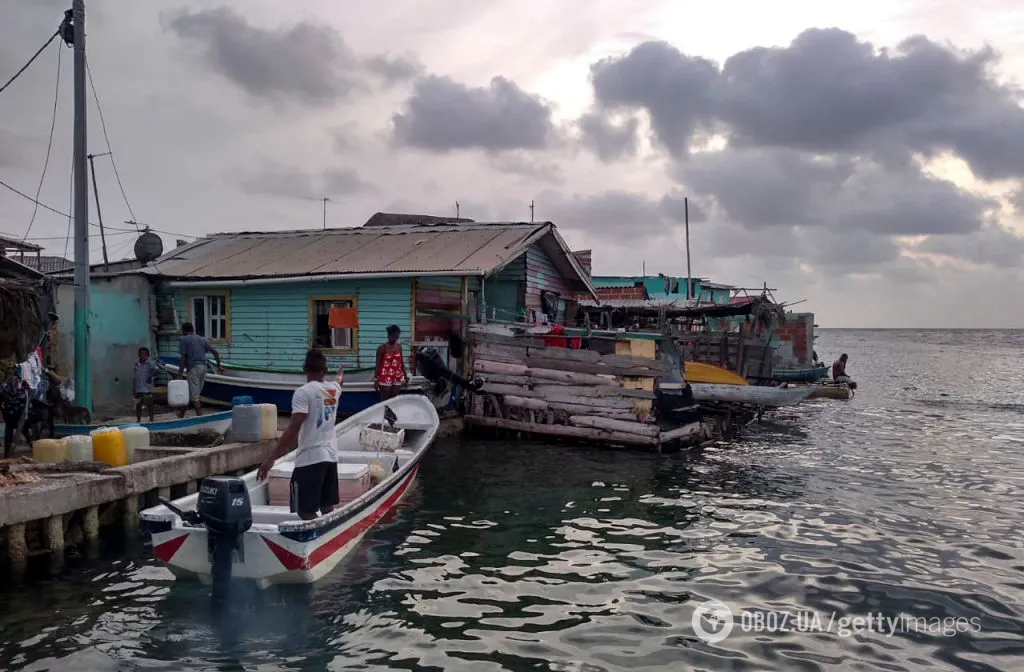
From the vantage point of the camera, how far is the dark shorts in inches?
278

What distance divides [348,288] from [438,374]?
3.54 m

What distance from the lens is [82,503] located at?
8570mm

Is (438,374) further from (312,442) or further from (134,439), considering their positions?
(312,442)

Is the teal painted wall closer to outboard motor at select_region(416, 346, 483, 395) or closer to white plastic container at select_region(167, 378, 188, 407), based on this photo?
outboard motor at select_region(416, 346, 483, 395)

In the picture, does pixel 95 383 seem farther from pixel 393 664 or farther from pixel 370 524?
pixel 393 664

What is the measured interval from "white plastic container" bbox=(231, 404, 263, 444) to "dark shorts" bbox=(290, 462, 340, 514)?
5004 millimetres

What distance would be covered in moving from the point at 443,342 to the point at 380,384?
8.98 ft

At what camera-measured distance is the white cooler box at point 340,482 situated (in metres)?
8.55

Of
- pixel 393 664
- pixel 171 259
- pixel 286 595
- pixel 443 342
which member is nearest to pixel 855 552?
pixel 393 664

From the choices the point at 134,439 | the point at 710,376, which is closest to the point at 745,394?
the point at 710,376

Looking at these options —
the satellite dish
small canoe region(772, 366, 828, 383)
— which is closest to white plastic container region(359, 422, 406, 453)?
the satellite dish

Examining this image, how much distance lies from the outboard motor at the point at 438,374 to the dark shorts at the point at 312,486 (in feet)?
29.4

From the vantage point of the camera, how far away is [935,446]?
1673 cm

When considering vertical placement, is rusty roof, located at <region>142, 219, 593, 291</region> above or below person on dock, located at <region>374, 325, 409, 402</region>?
above
